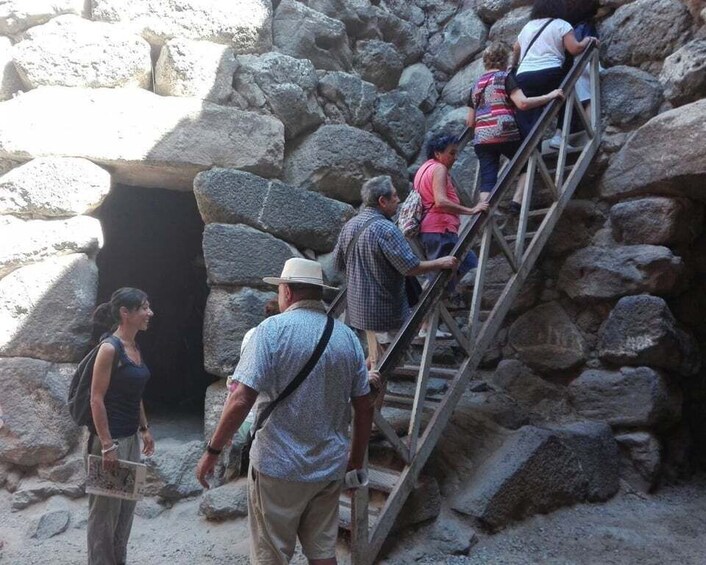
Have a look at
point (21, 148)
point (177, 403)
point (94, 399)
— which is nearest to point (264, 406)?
point (94, 399)

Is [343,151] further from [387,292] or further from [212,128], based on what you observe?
[387,292]

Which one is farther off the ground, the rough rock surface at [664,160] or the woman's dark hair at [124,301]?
the rough rock surface at [664,160]

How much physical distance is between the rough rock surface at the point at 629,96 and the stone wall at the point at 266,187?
1 centimetres

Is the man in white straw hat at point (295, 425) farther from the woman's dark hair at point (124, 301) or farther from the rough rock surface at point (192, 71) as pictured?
the rough rock surface at point (192, 71)

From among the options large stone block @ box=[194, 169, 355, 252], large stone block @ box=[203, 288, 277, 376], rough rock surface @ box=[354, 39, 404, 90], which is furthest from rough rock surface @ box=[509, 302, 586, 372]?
rough rock surface @ box=[354, 39, 404, 90]

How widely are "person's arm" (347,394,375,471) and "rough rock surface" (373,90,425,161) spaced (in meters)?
3.55

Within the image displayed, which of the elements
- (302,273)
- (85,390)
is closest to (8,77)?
(85,390)

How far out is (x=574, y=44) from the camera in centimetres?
434

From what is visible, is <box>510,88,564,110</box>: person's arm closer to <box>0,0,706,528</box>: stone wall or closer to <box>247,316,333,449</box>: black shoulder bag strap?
<box>0,0,706,528</box>: stone wall

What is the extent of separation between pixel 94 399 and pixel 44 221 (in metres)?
2.03

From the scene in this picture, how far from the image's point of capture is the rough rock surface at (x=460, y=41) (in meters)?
5.97

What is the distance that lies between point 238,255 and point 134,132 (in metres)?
1.15

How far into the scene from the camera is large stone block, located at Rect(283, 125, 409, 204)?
4.80m

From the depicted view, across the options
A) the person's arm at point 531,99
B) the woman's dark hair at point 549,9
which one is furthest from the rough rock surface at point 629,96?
the person's arm at point 531,99
